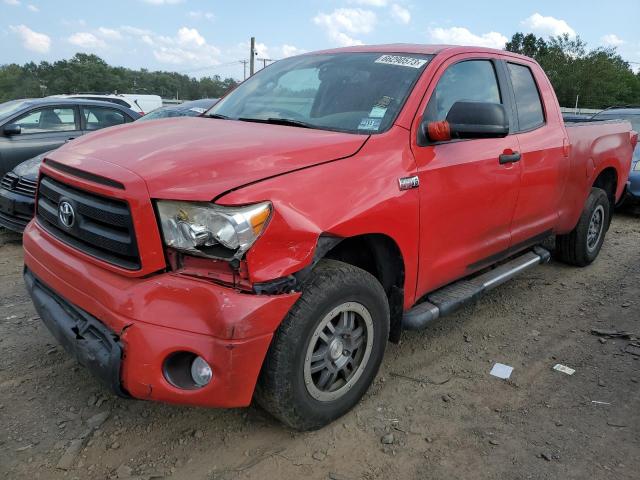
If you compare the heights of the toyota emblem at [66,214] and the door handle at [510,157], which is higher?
the door handle at [510,157]

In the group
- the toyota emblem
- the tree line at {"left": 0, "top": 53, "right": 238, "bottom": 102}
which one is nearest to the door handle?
the toyota emblem

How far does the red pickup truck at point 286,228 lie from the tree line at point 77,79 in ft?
137

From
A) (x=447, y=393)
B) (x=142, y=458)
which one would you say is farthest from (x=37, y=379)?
(x=447, y=393)

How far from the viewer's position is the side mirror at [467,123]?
9.43 feet

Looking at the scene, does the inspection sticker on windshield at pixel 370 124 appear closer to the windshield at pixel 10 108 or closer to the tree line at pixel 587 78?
the windshield at pixel 10 108

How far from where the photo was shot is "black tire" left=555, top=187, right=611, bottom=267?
199 inches

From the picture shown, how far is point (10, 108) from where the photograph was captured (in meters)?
7.23

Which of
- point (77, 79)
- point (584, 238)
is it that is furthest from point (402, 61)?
point (77, 79)

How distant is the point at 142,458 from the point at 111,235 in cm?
103

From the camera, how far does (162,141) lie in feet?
8.34

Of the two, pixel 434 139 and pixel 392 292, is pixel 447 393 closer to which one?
pixel 392 292

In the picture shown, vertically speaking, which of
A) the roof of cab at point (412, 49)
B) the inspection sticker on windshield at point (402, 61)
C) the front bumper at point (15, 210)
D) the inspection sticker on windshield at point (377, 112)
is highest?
the roof of cab at point (412, 49)

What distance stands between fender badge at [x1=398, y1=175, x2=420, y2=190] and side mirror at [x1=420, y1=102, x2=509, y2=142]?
0.28m

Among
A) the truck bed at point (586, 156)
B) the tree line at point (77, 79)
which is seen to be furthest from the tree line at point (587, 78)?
the truck bed at point (586, 156)
